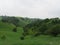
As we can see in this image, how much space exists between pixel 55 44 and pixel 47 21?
1226 inches

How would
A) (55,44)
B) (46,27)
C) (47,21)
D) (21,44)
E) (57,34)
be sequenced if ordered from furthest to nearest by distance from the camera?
(47,21)
(46,27)
(57,34)
(21,44)
(55,44)

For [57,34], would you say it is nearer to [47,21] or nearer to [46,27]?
[46,27]

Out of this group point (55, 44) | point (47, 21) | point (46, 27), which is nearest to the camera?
point (55, 44)

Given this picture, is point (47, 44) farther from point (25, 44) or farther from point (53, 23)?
point (53, 23)

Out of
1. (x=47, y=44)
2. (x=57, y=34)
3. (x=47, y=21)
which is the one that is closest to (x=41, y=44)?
(x=47, y=44)

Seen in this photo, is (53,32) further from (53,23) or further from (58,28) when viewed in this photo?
(53,23)

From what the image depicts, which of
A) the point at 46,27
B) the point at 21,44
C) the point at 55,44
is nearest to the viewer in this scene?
the point at 55,44

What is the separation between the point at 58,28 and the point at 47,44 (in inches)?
739

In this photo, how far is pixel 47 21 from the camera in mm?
64188

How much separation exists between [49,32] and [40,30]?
6.77 metres

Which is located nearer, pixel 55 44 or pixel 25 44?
pixel 55 44

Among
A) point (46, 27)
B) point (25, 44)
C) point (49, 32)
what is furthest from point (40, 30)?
point (25, 44)

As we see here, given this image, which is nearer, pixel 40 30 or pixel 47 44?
pixel 47 44

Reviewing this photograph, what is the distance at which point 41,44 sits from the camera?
116 feet
